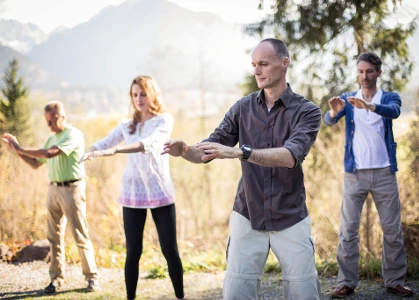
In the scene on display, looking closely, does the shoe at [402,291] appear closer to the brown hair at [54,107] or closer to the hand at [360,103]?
the hand at [360,103]

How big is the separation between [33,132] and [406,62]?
28.6ft

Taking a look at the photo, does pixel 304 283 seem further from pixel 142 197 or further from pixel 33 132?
pixel 33 132

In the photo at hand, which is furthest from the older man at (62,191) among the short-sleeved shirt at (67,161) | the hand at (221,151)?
the hand at (221,151)

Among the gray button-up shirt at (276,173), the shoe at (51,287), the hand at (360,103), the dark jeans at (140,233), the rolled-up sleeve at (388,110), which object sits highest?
the hand at (360,103)

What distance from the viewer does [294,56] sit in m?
7.32

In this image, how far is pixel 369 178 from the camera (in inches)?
155

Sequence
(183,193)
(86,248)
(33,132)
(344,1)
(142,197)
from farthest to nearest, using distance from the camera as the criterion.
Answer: (183,193)
(33,132)
(344,1)
(86,248)
(142,197)

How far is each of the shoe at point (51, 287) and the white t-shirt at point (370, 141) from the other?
298 centimetres

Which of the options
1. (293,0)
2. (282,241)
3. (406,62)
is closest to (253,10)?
(293,0)

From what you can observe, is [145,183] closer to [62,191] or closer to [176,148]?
[62,191]

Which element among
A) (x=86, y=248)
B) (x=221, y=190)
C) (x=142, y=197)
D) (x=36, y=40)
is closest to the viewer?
(x=142, y=197)

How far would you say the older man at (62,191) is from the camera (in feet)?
14.4

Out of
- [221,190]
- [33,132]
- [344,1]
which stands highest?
[344,1]

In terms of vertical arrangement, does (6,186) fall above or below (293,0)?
below
